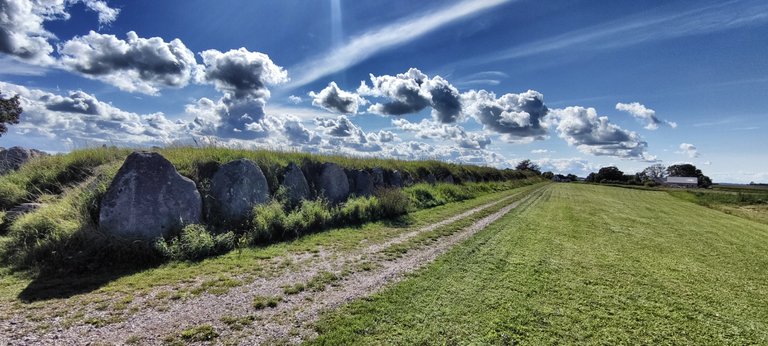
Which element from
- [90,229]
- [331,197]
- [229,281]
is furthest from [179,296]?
[331,197]

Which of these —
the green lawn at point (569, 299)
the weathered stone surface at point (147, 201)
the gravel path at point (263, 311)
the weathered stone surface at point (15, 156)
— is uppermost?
the weathered stone surface at point (15, 156)

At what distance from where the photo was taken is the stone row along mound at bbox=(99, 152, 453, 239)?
8000mm

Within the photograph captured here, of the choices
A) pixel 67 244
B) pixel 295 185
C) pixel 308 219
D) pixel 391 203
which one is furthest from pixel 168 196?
pixel 391 203

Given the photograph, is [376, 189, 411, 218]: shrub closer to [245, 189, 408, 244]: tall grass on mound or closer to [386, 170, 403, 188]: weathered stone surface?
[245, 189, 408, 244]: tall grass on mound

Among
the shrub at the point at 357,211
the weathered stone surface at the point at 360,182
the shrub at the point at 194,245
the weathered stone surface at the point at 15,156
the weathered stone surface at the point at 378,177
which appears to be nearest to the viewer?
the shrub at the point at 194,245

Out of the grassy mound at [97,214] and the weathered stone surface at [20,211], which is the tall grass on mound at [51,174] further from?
the weathered stone surface at [20,211]

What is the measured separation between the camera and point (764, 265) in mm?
9078

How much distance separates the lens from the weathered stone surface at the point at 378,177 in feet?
63.7

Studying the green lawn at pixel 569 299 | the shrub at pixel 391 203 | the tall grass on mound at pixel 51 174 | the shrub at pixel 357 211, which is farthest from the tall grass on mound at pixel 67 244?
the shrub at pixel 391 203

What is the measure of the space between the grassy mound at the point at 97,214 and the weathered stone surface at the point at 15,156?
2.41 meters

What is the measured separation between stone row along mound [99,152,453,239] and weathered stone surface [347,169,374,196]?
4.51 m

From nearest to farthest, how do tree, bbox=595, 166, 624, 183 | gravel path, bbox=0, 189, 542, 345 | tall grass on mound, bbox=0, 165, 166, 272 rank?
1. gravel path, bbox=0, 189, 542, 345
2. tall grass on mound, bbox=0, 165, 166, 272
3. tree, bbox=595, 166, 624, 183

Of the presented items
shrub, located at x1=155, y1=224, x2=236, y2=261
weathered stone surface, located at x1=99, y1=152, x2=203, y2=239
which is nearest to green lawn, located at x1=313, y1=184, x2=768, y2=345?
shrub, located at x1=155, y1=224, x2=236, y2=261

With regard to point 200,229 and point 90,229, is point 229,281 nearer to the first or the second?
point 200,229
